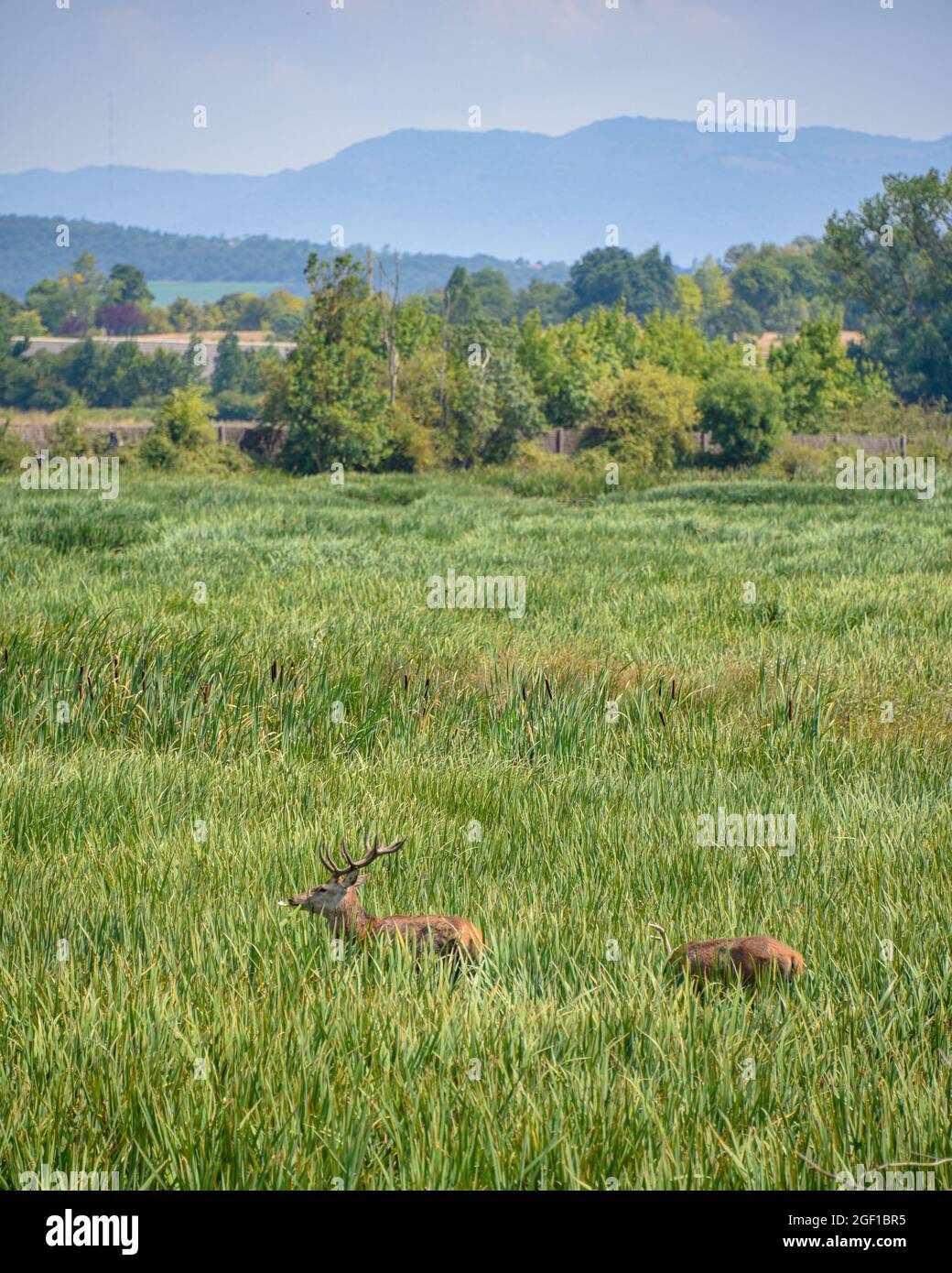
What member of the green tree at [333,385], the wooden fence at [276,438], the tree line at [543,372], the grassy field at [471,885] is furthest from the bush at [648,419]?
the grassy field at [471,885]

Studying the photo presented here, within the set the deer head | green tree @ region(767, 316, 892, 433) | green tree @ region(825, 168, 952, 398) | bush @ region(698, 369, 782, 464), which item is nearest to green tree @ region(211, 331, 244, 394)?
green tree @ region(825, 168, 952, 398)

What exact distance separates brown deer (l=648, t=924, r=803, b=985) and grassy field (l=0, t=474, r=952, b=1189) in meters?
0.08

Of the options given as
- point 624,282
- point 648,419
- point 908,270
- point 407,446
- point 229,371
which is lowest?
point 407,446

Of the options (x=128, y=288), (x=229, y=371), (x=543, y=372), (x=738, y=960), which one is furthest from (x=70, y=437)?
(x=128, y=288)

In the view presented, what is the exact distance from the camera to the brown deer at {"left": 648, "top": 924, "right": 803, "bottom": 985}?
3.46 m

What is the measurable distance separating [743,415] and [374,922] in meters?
39.1

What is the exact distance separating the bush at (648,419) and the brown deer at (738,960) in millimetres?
37904

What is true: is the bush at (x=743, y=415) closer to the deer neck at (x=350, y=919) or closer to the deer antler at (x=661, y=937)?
the deer antler at (x=661, y=937)

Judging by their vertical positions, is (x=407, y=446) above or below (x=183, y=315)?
below

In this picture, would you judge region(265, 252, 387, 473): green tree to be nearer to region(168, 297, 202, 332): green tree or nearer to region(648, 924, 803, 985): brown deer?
region(648, 924, 803, 985): brown deer

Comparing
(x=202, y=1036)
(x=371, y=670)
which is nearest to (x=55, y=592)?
(x=371, y=670)

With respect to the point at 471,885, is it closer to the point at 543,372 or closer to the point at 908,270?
the point at 543,372

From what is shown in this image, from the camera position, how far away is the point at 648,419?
4194cm

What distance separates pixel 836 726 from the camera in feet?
24.6
